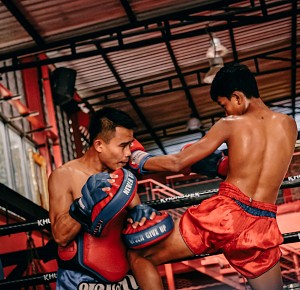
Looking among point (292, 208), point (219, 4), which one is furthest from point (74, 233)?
point (219, 4)

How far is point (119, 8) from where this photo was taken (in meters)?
8.68

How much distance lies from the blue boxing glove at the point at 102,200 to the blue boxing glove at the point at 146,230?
7.9 inches

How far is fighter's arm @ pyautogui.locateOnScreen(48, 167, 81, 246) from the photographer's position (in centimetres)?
275

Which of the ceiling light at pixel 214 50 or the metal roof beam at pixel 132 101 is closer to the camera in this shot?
the ceiling light at pixel 214 50

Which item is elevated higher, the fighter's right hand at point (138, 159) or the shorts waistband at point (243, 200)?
the fighter's right hand at point (138, 159)

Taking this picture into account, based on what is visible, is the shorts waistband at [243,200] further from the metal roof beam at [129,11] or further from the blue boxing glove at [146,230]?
the metal roof beam at [129,11]

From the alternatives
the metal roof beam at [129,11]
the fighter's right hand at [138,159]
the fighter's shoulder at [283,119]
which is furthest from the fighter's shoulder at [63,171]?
the metal roof beam at [129,11]

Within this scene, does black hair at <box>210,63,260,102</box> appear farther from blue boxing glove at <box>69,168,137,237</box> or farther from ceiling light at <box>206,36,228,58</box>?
ceiling light at <box>206,36,228,58</box>

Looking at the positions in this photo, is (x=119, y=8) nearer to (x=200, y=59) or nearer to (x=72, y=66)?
(x=72, y=66)

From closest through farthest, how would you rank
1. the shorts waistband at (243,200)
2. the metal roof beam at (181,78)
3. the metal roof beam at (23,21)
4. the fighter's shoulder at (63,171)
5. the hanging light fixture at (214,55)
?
the shorts waistband at (243,200) → the fighter's shoulder at (63,171) → the metal roof beam at (23,21) → the hanging light fixture at (214,55) → the metal roof beam at (181,78)

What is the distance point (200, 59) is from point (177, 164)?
434 inches

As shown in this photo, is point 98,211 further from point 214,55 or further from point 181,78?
point 181,78

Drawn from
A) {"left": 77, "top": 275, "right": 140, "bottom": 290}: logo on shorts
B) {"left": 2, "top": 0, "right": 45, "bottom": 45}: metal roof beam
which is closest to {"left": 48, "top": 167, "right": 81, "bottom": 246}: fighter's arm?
{"left": 77, "top": 275, "right": 140, "bottom": 290}: logo on shorts

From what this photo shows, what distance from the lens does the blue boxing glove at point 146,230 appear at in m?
2.72
